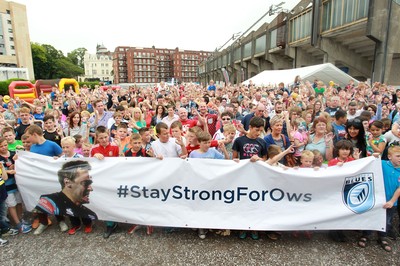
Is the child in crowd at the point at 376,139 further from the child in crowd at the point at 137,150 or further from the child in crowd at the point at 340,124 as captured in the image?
the child in crowd at the point at 137,150

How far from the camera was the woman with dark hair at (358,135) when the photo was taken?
456 cm

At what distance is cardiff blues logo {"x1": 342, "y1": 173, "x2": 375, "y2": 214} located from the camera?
3432 millimetres

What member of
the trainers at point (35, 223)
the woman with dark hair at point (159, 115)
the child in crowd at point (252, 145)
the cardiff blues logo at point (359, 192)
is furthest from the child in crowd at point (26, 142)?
the cardiff blues logo at point (359, 192)

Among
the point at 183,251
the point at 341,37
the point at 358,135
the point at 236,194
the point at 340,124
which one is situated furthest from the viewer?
the point at 341,37

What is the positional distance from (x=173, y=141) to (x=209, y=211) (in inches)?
49.9

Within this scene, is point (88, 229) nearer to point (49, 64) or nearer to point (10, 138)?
point (10, 138)

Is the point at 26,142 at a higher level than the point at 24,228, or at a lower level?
higher

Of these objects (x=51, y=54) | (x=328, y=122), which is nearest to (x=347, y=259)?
(x=328, y=122)

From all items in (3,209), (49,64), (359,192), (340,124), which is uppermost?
(49,64)

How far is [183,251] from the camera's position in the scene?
340cm

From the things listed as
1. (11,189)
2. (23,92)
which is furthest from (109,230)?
(23,92)

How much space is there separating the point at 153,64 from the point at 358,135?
5255 inches

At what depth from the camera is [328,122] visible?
4637 mm

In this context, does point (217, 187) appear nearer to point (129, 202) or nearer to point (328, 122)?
point (129, 202)
